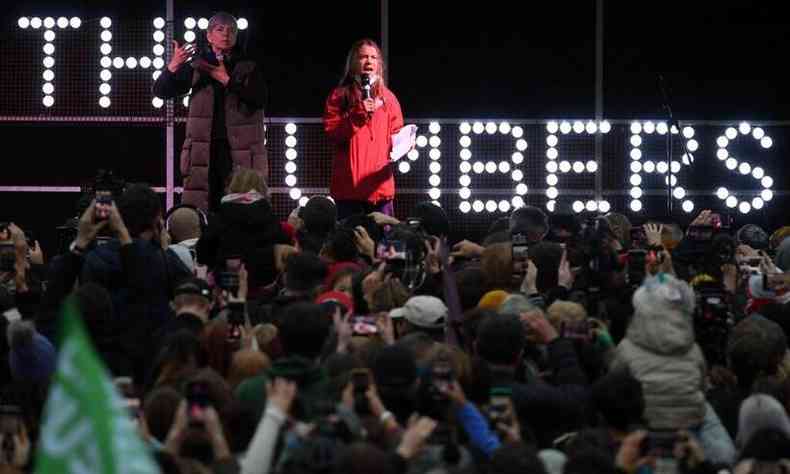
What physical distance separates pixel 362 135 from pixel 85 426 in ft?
30.8

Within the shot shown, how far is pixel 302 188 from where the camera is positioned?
15.0 metres

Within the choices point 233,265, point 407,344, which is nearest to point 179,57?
point 233,265

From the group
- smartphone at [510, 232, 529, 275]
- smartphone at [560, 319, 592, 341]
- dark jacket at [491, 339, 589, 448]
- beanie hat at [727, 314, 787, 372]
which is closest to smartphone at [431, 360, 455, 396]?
dark jacket at [491, 339, 589, 448]

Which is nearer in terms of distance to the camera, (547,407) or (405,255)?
(547,407)

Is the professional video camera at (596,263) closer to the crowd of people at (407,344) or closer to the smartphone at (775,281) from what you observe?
the crowd of people at (407,344)

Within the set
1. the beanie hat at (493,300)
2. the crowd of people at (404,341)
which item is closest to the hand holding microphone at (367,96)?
the crowd of people at (404,341)

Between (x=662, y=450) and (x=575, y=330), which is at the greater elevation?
(x=575, y=330)

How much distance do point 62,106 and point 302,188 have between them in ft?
6.61

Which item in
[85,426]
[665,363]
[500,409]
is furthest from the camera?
[665,363]

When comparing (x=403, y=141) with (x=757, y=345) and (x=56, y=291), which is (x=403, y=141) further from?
(x=757, y=345)

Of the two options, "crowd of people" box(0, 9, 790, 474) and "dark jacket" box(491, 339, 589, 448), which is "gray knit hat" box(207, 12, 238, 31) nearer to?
"crowd of people" box(0, 9, 790, 474)

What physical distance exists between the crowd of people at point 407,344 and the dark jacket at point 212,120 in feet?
8.11

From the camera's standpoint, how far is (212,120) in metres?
13.7

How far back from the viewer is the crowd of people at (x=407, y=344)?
6676 mm
